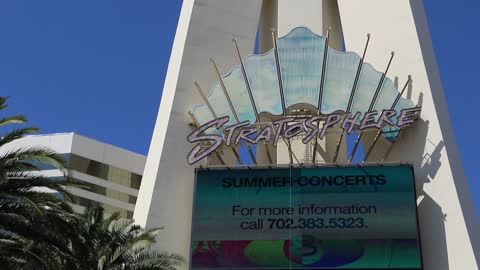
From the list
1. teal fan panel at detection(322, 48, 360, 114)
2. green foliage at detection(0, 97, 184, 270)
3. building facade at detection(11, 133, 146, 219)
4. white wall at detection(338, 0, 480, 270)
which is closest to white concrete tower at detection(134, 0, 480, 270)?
white wall at detection(338, 0, 480, 270)

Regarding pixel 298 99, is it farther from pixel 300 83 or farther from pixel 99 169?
pixel 99 169

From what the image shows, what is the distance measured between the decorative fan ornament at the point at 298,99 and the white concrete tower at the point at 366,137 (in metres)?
1.17

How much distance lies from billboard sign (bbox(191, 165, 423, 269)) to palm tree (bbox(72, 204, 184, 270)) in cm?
499

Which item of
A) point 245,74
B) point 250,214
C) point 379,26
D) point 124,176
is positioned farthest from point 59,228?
point 124,176

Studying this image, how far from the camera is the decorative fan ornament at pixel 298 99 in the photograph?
Answer: 109 feet

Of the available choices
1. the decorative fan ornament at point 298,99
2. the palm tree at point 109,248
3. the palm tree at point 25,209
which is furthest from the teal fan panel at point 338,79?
the palm tree at point 25,209

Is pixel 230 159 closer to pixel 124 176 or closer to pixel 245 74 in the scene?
pixel 245 74

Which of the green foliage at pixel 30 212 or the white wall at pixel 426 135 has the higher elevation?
the white wall at pixel 426 135

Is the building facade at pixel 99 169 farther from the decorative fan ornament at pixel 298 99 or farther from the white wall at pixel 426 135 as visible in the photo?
the white wall at pixel 426 135

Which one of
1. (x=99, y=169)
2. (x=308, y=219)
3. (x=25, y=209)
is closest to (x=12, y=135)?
(x=25, y=209)

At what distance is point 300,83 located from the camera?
35125 millimetres

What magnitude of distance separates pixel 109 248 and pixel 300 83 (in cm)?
1402

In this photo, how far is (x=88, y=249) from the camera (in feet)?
85.8

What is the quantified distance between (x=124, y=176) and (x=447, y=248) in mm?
34019
